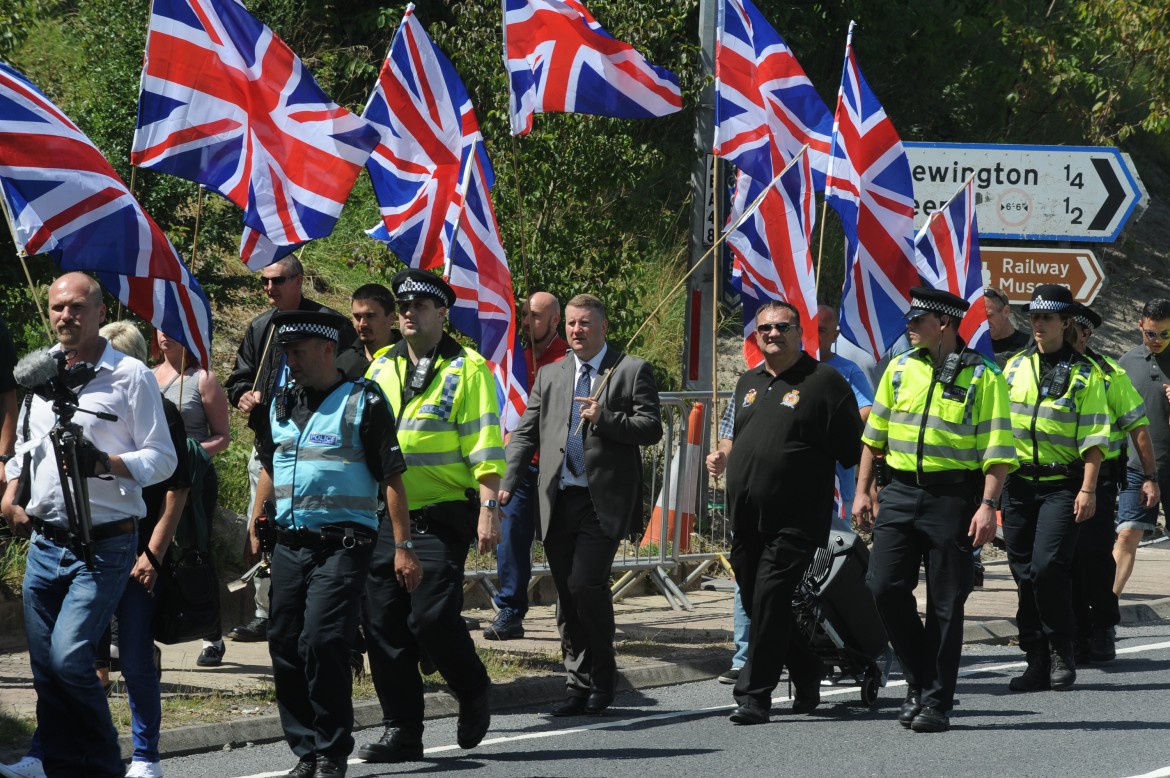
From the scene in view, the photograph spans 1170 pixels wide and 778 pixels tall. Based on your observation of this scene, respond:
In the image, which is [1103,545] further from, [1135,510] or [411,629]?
[411,629]

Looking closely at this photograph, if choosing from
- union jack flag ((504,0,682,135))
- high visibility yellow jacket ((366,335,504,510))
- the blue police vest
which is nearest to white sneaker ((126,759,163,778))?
the blue police vest

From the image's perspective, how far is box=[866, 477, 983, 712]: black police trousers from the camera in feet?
25.6

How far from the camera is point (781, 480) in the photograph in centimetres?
783

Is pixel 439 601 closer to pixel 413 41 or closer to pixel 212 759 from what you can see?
pixel 212 759

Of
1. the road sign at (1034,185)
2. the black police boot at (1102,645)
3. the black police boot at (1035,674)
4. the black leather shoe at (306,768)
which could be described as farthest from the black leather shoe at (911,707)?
the road sign at (1034,185)

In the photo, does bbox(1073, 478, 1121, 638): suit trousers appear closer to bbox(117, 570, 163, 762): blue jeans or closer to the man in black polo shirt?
the man in black polo shirt

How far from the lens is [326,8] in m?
20.1

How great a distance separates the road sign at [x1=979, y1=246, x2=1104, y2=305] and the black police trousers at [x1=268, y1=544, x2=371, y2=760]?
733 cm

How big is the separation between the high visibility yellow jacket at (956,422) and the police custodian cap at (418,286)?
2.37 m

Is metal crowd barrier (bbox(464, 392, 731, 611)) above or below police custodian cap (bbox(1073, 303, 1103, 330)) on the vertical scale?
below

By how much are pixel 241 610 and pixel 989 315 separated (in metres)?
5.32

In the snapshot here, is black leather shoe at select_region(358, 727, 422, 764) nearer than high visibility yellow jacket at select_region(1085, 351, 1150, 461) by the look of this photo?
Yes

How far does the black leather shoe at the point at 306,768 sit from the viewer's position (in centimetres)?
634

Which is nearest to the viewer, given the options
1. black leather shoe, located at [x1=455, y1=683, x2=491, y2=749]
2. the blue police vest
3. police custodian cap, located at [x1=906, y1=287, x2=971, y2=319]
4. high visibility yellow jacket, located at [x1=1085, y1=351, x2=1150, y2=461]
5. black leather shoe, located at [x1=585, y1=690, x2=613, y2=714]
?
the blue police vest
